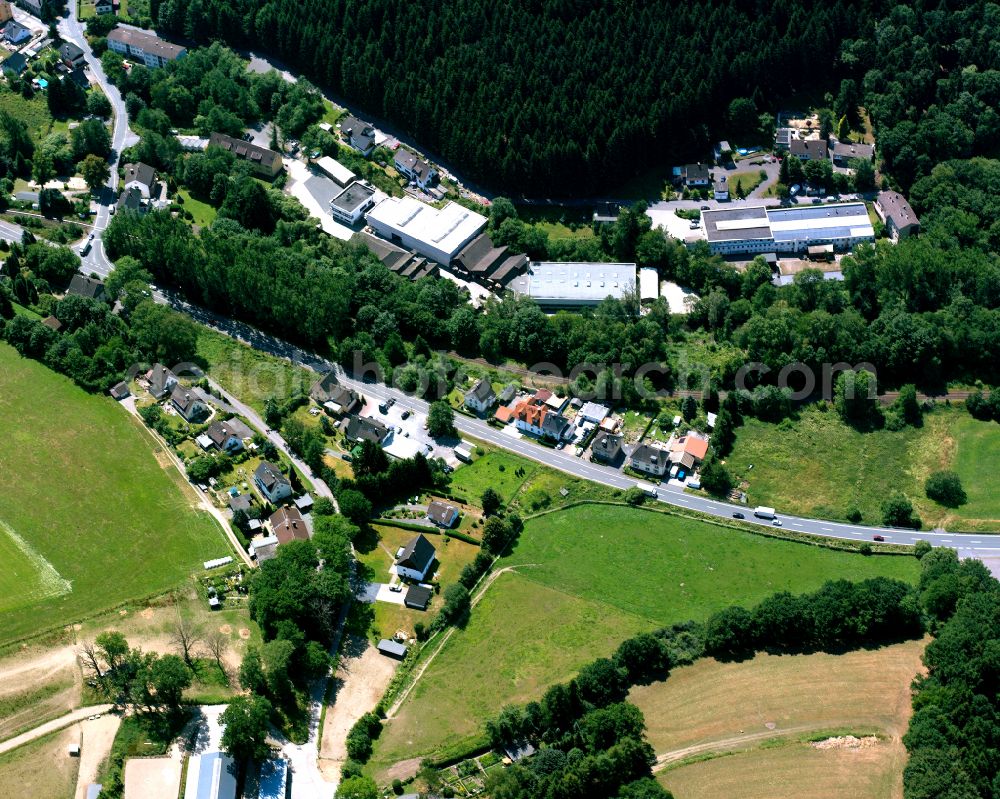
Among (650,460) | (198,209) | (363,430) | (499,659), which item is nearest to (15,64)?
(198,209)

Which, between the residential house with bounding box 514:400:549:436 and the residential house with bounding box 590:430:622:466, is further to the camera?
the residential house with bounding box 514:400:549:436

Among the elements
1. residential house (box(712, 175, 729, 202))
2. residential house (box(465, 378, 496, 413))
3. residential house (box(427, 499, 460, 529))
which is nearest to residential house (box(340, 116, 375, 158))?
residential house (box(712, 175, 729, 202))

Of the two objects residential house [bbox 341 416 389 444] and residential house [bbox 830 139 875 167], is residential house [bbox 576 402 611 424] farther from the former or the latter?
residential house [bbox 830 139 875 167]

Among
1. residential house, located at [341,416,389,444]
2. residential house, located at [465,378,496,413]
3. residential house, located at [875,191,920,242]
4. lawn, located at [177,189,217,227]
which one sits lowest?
residential house, located at [341,416,389,444]

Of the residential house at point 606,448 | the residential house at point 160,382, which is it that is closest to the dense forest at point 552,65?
the residential house at point 606,448

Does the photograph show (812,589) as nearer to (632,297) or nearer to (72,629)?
(632,297)

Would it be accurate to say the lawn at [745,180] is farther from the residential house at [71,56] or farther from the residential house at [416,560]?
the residential house at [71,56]

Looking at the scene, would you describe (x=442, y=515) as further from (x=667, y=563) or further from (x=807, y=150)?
(x=807, y=150)

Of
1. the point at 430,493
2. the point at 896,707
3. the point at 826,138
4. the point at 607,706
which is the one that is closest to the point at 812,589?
the point at 896,707
